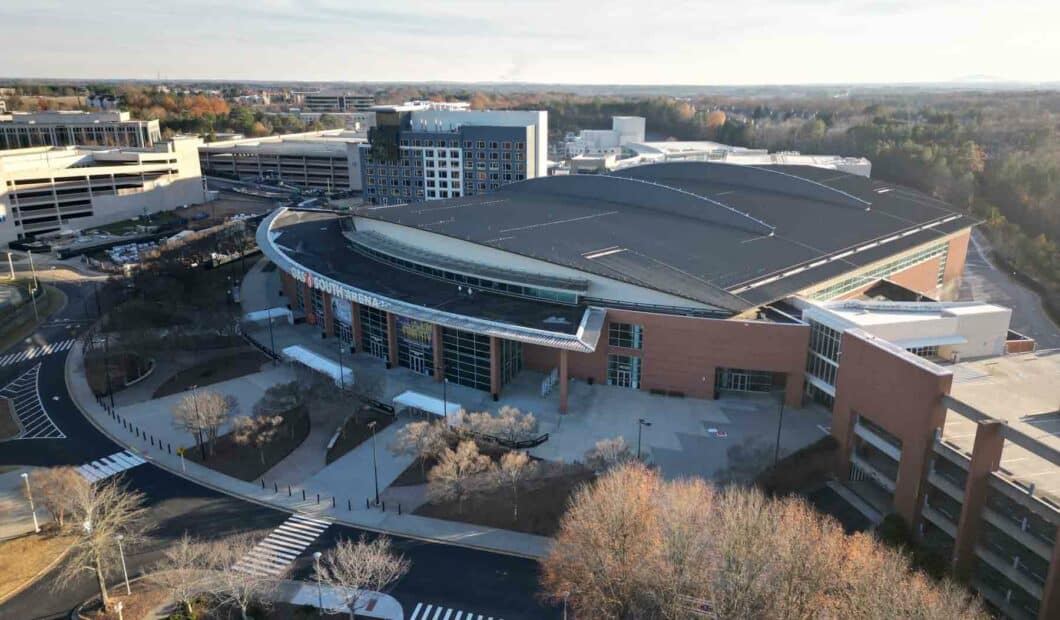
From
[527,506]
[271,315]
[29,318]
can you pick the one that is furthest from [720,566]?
[29,318]

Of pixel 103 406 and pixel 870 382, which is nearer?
pixel 870 382

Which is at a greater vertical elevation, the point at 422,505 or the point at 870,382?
the point at 870,382

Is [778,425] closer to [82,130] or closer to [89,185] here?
[89,185]

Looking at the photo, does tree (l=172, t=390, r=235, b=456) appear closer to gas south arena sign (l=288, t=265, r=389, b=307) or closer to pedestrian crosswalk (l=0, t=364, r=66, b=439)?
pedestrian crosswalk (l=0, t=364, r=66, b=439)

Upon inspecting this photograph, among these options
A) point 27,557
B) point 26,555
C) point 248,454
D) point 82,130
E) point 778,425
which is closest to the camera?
point 27,557

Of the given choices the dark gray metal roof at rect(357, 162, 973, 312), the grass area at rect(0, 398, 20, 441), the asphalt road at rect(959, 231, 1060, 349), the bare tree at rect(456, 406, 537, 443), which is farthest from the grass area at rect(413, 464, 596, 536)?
the asphalt road at rect(959, 231, 1060, 349)

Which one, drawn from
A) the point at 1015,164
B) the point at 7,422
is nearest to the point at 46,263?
the point at 7,422

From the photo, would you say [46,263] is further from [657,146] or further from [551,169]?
[657,146]
